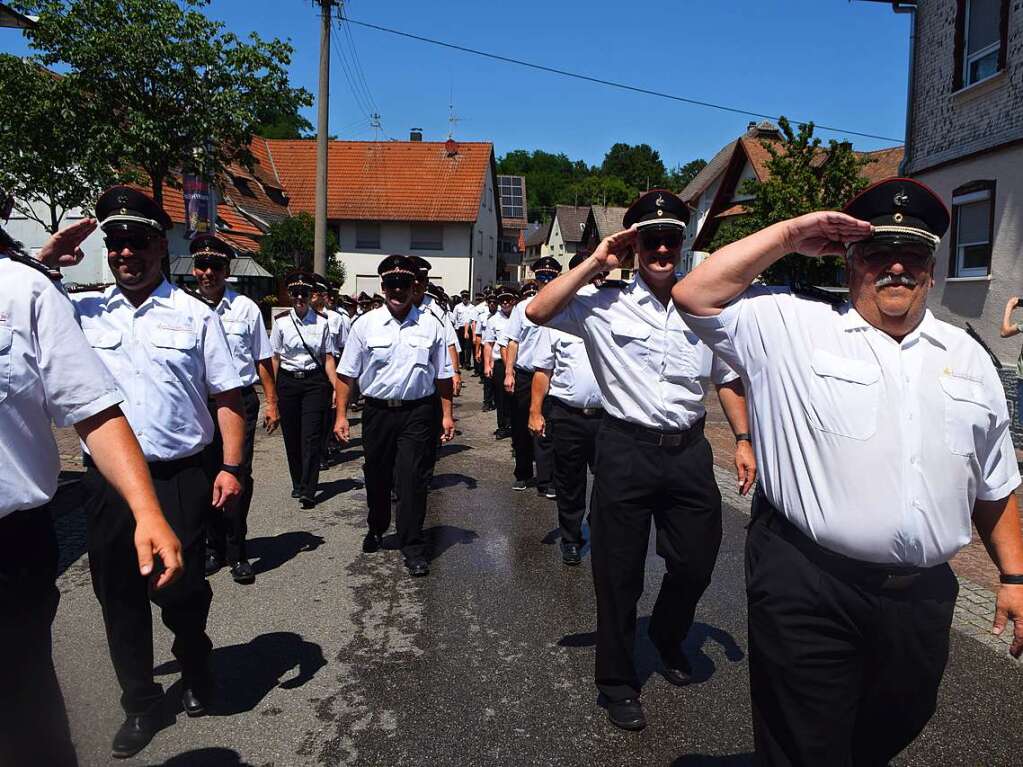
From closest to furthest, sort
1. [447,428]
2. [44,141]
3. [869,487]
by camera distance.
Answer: [869,487], [447,428], [44,141]

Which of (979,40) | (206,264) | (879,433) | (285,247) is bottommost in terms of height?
(879,433)

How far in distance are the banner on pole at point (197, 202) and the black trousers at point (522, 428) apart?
7.06 meters

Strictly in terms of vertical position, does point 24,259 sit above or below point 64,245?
below

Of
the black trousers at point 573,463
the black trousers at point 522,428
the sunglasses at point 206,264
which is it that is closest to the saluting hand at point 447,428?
the black trousers at point 573,463

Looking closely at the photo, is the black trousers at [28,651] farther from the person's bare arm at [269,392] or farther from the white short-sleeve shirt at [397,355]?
the person's bare arm at [269,392]

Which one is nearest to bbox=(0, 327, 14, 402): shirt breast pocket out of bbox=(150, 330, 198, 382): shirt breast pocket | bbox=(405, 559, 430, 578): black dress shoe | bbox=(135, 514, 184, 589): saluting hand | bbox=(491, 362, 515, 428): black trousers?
bbox=(135, 514, 184, 589): saluting hand

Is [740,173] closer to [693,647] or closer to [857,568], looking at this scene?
[693,647]

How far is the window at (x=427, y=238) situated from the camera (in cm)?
3969

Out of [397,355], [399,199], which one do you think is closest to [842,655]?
[397,355]

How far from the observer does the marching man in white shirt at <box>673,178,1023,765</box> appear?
2.24m

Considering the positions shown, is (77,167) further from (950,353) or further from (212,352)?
(950,353)

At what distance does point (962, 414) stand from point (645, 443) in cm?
163

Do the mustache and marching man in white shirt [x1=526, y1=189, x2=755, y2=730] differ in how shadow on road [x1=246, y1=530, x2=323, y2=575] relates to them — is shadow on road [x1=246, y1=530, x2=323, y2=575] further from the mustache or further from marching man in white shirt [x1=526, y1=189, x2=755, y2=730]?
the mustache

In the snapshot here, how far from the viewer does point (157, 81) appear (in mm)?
11734
